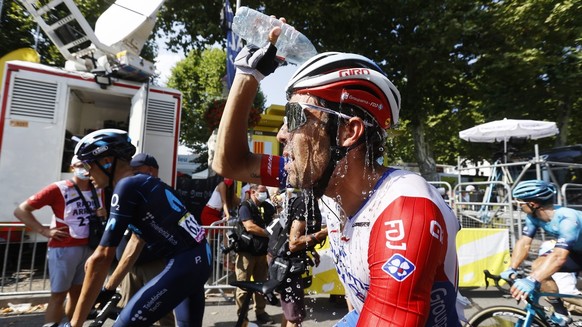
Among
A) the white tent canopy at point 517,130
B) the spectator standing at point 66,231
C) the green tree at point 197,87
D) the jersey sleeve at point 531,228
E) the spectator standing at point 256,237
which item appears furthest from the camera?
the green tree at point 197,87

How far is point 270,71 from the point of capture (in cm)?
182

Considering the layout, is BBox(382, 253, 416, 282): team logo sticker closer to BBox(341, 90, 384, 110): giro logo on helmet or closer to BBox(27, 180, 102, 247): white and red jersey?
BBox(341, 90, 384, 110): giro logo on helmet

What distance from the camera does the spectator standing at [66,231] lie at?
3.87 meters

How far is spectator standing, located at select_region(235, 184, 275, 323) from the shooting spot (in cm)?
531

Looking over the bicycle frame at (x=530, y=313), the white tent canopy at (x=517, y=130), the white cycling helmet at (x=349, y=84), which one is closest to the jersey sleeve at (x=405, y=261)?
the white cycling helmet at (x=349, y=84)

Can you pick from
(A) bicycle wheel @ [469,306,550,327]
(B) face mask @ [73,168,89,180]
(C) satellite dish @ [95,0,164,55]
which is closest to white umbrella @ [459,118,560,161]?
(A) bicycle wheel @ [469,306,550,327]

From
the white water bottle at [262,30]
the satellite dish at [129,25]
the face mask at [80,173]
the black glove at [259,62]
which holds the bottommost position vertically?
the face mask at [80,173]

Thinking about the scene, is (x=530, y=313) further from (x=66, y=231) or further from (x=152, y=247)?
(x=66, y=231)

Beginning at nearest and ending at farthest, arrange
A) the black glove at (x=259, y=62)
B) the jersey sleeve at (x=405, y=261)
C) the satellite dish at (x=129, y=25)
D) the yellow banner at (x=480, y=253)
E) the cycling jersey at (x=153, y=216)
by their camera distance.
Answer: the jersey sleeve at (x=405, y=261)
the black glove at (x=259, y=62)
the cycling jersey at (x=153, y=216)
the yellow banner at (x=480, y=253)
the satellite dish at (x=129, y=25)

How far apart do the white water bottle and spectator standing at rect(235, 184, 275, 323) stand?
355 centimetres

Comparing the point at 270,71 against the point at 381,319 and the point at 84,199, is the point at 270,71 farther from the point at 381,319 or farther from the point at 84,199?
the point at 84,199

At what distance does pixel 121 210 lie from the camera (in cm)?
265

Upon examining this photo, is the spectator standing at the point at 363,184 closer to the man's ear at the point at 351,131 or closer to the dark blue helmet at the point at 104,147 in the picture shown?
the man's ear at the point at 351,131

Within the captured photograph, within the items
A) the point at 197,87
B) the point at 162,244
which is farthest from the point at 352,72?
the point at 197,87
